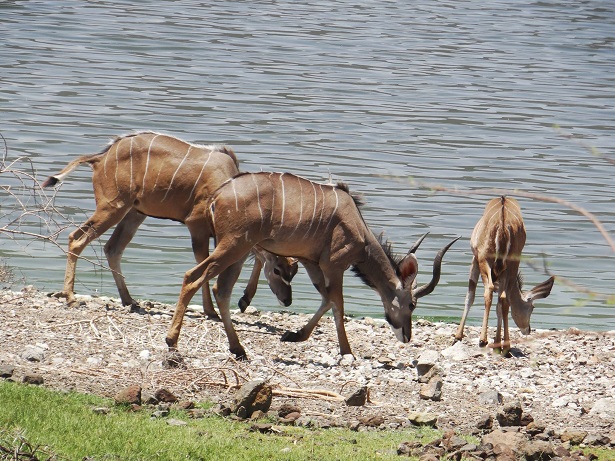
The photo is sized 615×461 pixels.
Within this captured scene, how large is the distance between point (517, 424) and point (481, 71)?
23.2 m

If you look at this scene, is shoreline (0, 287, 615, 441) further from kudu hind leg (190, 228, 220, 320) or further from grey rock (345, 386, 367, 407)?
kudu hind leg (190, 228, 220, 320)

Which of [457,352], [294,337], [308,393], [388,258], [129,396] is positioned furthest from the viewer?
[388,258]

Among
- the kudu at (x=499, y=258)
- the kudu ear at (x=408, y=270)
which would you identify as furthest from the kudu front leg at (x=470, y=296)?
the kudu ear at (x=408, y=270)

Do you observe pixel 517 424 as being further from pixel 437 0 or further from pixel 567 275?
pixel 437 0

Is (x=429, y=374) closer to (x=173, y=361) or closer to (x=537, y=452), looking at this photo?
(x=173, y=361)

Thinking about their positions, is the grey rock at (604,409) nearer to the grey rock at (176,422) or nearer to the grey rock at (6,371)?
the grey rock at (176,422)

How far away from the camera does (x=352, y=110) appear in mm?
24750

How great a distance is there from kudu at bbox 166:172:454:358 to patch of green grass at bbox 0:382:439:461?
2.14 m

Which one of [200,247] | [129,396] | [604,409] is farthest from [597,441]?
[200,247]

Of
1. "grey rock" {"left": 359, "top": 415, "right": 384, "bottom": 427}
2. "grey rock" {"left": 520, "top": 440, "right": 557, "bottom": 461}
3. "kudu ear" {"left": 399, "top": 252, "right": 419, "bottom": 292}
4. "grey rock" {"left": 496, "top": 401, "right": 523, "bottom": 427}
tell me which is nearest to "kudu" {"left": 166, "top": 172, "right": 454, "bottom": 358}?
"kudu ear" {"left": 399, "top": 252, "right": 419, "bottom": 292}

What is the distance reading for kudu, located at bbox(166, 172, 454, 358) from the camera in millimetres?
10094

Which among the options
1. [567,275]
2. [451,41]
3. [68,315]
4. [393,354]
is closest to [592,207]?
[567,275]

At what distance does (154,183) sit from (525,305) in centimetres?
370

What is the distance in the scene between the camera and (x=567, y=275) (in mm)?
14844
